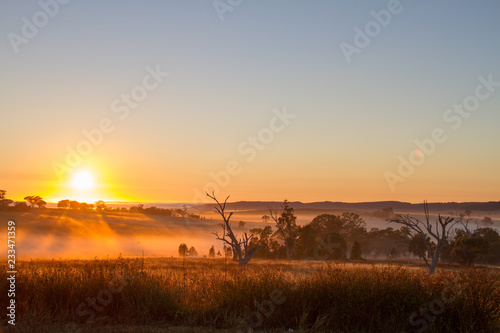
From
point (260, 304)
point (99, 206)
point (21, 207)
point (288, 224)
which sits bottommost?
point (288, 224)

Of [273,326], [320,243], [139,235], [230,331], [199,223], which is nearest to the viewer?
[230,331]

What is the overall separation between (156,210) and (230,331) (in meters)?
196

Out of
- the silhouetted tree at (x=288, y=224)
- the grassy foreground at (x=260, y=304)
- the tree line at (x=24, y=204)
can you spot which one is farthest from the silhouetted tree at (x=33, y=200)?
the grassy foreground at (x=260, y=304)

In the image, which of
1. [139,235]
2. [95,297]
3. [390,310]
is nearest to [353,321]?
[390,310]

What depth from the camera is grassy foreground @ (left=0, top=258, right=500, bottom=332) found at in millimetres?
7449

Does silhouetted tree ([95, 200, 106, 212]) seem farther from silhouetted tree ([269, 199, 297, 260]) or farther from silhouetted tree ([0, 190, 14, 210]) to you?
silhouetted tree ([269, 199, 297, 260])

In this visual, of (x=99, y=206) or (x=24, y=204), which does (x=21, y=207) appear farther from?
(x=99, y=206)

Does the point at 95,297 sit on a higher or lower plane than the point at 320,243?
higher

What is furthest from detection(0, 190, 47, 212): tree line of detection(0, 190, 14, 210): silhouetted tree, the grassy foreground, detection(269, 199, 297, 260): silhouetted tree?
the grassy foreground

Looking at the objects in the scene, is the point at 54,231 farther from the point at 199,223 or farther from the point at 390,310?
the point at 390,310

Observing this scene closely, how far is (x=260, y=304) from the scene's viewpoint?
8148 millimetres

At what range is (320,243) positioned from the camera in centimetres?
5822

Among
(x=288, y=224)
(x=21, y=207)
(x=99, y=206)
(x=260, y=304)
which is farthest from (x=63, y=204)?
(x=260, y=304)

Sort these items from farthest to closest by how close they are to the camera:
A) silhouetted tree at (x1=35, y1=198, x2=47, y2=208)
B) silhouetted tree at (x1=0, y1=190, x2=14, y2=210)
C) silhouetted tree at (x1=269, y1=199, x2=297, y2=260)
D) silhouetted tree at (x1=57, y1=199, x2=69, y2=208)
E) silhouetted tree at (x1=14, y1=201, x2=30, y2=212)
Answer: silhouetted tree at (x1=57, y1=199, x2=69, y2=208)
silhouetted tree at (x1=35, y1=198, x2=47, y2=208)
silhouetted tree at (x1=14, y1=201, x2=30, y2=212)
silhouetted tree at (x1=0, y1=190, x2=14, y2=210)
silhouetted tree at (x1=269, y1=199, x2=297, y2=260)
